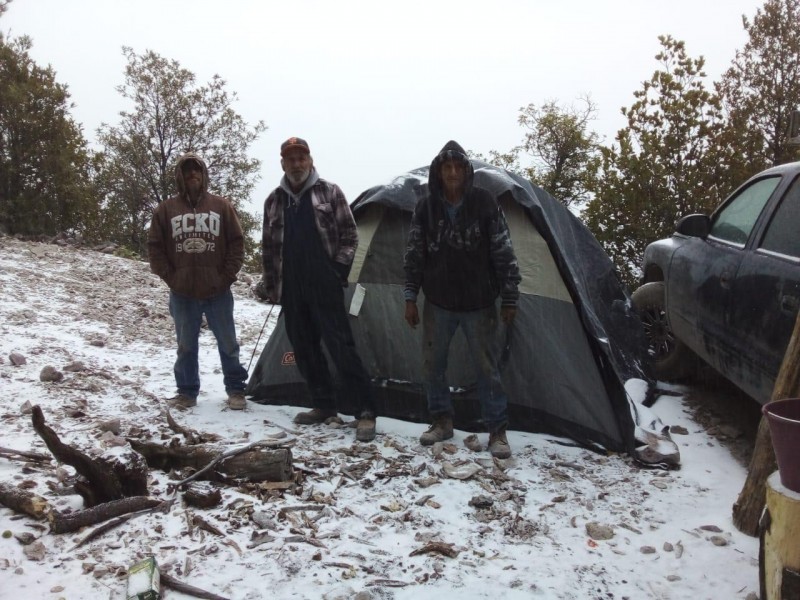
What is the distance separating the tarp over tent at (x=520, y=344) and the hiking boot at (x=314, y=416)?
208mm

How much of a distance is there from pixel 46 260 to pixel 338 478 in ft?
27.2

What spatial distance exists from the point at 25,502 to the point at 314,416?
2.01 meters

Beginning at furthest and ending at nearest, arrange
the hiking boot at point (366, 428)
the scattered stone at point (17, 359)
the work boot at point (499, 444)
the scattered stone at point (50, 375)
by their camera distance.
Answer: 1. the scattered stone at point (17, 359)
2. the scattered stone at point (50, 375)
3. the hiking boot at point (366, 428)
4. the work boot at point (499, 444)

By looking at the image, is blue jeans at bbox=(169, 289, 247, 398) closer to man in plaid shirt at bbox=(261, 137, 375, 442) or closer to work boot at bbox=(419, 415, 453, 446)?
man in plaid shirt at bbox=(261, 137, 375, 442)

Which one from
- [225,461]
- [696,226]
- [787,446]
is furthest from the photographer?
[696,226]

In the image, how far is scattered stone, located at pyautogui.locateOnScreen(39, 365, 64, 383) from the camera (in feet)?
16.7

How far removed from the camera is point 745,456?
431cm

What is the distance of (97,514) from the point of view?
3.08 metres

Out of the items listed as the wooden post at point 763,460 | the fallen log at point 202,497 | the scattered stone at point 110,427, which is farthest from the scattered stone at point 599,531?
the scattered stone at point 110,427

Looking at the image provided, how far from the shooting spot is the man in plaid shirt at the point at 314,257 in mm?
4379

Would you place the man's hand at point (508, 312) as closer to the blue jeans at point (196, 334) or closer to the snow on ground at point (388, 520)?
the snow on ground at point (388, 520)

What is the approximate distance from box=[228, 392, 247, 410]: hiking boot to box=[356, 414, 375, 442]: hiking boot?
3.47ft

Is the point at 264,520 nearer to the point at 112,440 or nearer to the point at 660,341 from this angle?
the point at 112,440

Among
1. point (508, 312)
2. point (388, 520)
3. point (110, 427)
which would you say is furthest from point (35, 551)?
point (508, 312)
